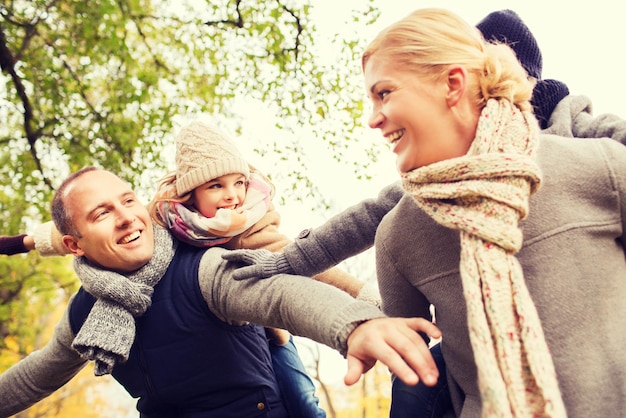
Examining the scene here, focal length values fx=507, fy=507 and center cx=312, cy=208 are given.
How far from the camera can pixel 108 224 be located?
2125 millimetres

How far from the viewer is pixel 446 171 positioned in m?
1.27

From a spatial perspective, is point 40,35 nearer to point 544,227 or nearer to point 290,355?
point 290,355

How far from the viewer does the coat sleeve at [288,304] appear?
4.63ft

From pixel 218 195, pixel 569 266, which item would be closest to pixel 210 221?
pixel 218 195

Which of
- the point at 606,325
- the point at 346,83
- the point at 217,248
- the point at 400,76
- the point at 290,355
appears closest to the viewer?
Result: the point at 606,325

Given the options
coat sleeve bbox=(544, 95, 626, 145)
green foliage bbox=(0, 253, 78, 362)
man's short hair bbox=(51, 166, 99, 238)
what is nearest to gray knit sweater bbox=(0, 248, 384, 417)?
man's short hair bbox=(51, 166, 99, 238)

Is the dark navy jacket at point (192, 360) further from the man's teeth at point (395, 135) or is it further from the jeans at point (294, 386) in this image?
the man's teeth at point (395, 135)

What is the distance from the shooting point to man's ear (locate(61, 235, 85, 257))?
2199 mm

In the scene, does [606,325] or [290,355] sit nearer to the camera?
[606,325]

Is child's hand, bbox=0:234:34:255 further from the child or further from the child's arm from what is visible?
the child's arm

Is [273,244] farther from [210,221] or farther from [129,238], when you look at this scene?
[129,238]

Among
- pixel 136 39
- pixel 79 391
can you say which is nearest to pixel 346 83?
pixel 136 39

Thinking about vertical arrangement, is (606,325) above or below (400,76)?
below

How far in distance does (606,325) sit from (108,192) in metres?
1.89
